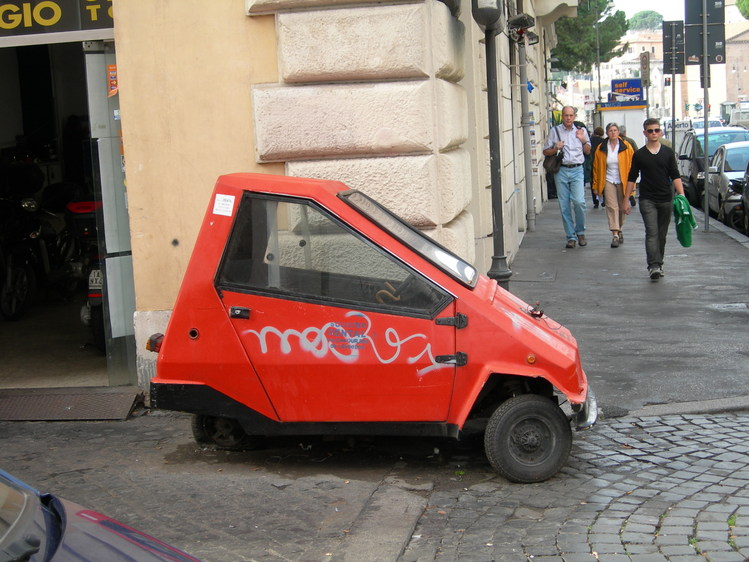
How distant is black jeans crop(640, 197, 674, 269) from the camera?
12359 millimetres

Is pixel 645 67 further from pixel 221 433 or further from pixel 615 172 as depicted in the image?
pixel 221 433

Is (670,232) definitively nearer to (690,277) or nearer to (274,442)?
(690,277)

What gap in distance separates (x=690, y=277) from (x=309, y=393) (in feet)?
26.3

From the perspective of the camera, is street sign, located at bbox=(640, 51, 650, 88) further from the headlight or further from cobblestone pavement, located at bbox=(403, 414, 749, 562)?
cobblestone pavement, located at bbox=(403, 414, 749, 562)

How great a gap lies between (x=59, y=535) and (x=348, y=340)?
123 inches

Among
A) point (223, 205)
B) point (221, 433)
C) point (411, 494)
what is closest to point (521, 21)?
point (223, 205)

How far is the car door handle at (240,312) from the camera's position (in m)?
5.88

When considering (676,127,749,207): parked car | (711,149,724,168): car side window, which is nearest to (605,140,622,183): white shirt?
(711,149,724,168): car side window

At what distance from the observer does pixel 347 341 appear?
5797 millimetres

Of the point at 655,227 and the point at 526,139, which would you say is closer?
the point at 655,227

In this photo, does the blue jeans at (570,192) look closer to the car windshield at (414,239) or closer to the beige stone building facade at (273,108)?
the beige stone building facade at (273,108)

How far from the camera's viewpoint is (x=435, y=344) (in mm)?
5730

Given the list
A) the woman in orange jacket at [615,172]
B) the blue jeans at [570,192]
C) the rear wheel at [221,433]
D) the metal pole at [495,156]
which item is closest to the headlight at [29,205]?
the metal pole at [495,156]

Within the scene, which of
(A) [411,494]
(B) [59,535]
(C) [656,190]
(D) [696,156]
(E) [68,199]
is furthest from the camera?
(D) [696,156]
